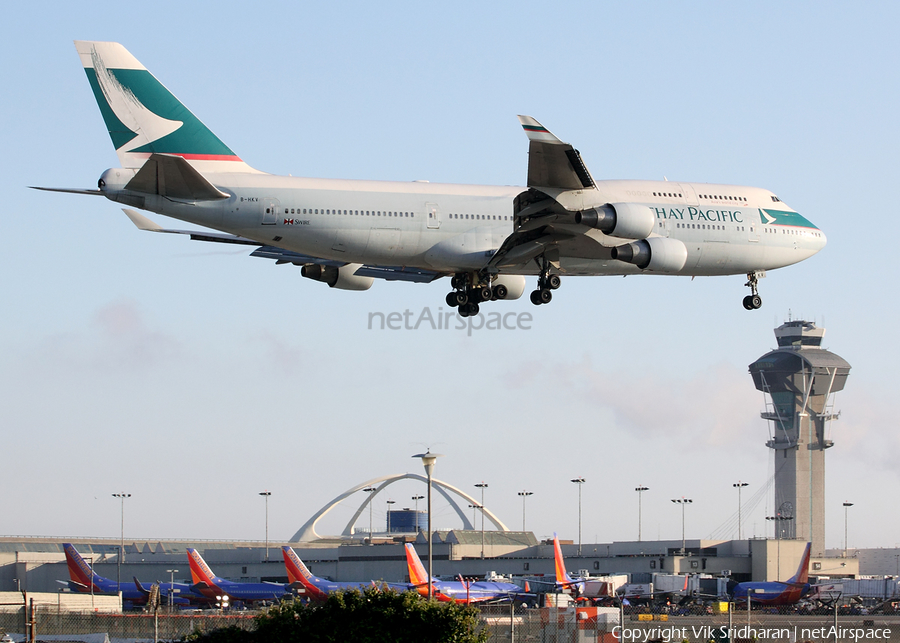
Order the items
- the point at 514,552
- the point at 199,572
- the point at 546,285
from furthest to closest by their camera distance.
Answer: the point at 514,552
the point at 199,572
the point at 546,285

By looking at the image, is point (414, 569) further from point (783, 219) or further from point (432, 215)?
point (783, 219)

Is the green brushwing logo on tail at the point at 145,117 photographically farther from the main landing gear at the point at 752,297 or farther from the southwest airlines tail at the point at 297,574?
the southwest airlines tail at the point at 297,574

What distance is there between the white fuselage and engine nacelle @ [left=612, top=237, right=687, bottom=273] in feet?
2.40

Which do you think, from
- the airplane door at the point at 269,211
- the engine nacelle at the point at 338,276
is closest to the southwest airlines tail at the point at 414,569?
the engine nacelle at the point at 338,276

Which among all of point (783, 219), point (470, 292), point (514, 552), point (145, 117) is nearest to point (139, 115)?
point (145, 117)

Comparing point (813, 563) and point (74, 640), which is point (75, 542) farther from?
point (74, 640)

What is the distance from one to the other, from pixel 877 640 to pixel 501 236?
658 inches

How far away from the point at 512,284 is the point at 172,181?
1352cm

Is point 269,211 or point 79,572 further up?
point 269,211

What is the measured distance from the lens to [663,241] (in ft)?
123

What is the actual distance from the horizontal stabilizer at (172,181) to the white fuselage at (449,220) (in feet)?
0.90

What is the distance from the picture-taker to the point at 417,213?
3572 cm

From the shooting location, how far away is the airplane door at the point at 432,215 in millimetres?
35906

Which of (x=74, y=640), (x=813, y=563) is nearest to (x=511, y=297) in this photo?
(x=74, y=640)
